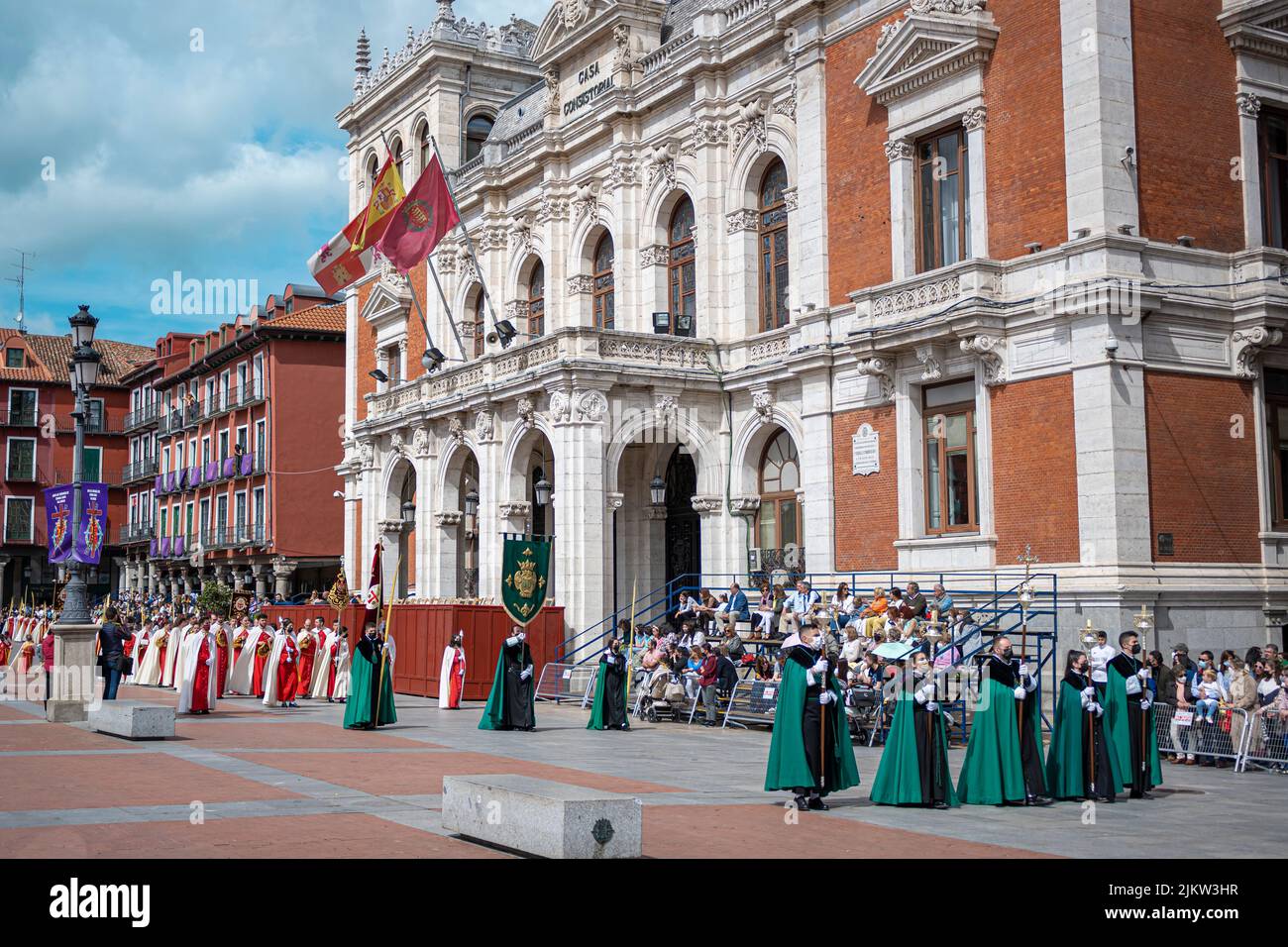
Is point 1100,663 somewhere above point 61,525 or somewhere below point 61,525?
below

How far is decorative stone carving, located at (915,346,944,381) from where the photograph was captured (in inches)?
896

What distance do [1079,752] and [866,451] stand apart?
11.4m

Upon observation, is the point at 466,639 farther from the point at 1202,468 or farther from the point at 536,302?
the point at 1202,468

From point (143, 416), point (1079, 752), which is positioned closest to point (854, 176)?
point (1079, 752)

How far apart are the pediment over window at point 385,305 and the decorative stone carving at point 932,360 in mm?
22251

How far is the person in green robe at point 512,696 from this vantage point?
2077 cm

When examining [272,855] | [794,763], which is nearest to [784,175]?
[794,763]

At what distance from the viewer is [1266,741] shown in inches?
655

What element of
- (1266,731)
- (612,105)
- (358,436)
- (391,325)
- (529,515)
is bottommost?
(1266,731)

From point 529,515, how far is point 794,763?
19268mm

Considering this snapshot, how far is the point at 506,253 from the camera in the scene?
3728cm

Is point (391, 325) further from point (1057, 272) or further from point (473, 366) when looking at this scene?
point (1057, 272)

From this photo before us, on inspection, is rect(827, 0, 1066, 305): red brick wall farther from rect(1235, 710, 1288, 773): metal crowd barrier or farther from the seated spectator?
rect(1235, 710, 1288, 773): metal crowd barrier

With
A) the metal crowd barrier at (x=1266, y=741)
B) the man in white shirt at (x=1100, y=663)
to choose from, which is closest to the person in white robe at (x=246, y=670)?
the man in white shirt at (x=1100, y=663)
